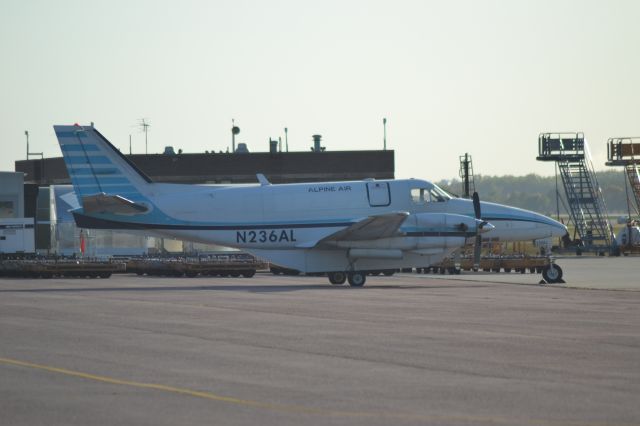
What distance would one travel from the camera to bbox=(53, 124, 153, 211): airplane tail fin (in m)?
37.2

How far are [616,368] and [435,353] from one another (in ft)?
9.20

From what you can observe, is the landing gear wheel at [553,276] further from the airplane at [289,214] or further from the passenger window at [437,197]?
the passenger window at [437,197]

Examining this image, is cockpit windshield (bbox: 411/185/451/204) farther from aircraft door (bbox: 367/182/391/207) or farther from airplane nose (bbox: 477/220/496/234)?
airplane nose (bbox: 477/220/496/234)

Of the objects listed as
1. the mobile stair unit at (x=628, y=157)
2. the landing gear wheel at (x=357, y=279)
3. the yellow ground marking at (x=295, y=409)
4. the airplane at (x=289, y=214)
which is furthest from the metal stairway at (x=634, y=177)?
the yellow ground marking at (x=295, y=409)

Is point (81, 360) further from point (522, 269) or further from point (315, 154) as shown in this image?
point (315, 154)

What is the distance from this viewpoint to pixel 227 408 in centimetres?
1118

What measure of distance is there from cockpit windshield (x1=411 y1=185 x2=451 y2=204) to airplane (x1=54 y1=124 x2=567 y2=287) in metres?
0.04

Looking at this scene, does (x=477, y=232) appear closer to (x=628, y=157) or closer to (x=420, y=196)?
(x=420, y=196)

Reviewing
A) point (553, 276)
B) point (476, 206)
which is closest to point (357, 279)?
point (476, 206)

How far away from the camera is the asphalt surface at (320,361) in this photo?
1105 cm

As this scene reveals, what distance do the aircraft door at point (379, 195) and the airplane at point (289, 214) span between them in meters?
0.04

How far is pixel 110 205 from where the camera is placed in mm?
36000

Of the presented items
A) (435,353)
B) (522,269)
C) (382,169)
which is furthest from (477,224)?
(382,169)

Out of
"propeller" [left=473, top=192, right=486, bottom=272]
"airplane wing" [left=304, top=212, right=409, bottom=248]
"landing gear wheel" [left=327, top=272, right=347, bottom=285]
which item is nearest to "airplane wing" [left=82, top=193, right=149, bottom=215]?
"airplane wing" [left=304, top=212, right=409, bottom=248]
